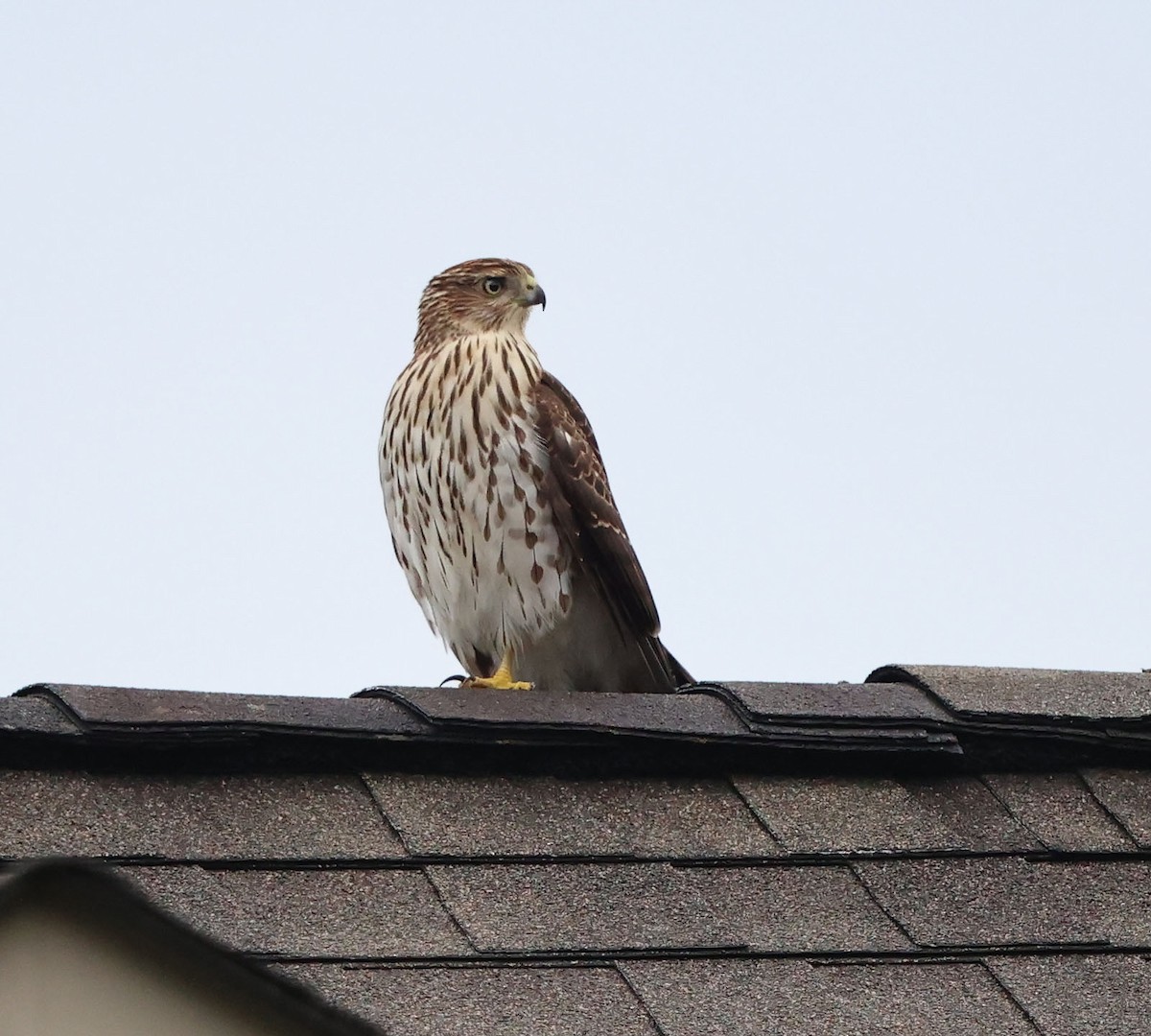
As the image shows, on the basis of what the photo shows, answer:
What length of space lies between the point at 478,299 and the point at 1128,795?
2.99 m

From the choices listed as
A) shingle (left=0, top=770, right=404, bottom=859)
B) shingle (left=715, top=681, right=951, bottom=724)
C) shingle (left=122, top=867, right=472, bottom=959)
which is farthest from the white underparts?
shingle (left=122, top=867, right=472, bottom=959)

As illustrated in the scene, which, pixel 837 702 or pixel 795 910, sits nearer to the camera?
pixel 795 910

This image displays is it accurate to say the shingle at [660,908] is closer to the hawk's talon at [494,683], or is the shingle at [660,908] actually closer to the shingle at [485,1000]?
the shingle at [485,1000]

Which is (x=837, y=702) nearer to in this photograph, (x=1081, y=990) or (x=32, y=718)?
(x=1081, y=990)

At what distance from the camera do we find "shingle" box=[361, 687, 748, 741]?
122 inches

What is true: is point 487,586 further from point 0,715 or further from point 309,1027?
point 309,1027

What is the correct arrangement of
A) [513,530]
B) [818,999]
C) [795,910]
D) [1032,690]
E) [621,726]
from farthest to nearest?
1. [513,530]
2. [1032,690]
3. [621,726]
4. [795,910]
5. [818,999]

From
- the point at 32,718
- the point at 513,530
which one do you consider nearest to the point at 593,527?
the point at 513,530

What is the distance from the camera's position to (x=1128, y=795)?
10.9 ft

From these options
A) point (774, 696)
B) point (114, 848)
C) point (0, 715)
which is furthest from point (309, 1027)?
point (774, 696)

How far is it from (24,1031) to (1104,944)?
1809mm

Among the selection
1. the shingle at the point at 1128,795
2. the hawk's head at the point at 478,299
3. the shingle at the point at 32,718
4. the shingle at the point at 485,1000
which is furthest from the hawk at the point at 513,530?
the shingle at the point at 485,1000

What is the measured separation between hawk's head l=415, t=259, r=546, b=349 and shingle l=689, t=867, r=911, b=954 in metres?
2.99

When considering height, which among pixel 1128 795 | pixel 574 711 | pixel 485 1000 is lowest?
pixel 485 1000
